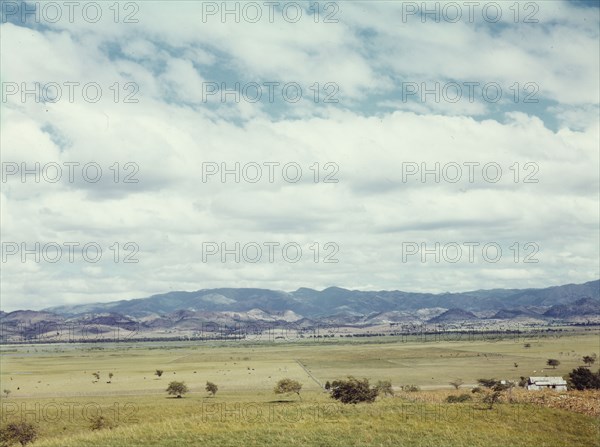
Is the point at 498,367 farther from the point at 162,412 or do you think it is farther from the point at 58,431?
the point at 58,431

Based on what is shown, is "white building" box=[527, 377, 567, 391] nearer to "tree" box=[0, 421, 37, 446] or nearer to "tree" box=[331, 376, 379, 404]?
"tree" box=[331, 376, 379, 404]

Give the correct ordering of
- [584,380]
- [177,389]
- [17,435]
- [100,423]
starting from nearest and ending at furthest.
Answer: [17,435], [100,423], [584,380], [177,389]

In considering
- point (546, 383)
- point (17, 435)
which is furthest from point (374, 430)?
point (546, 383)

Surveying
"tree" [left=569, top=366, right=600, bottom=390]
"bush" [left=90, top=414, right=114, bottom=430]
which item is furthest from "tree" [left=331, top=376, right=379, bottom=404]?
"tree" [left=569, top=366, right=600, bottom=390]

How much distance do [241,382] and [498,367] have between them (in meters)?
78.1

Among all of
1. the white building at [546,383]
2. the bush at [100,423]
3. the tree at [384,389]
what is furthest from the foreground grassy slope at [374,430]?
the white building at [546,383]

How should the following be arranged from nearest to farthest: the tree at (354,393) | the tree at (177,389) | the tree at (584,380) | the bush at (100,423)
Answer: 1. the bush at (100,423)
2. the tree at (354,393)
3. the tree at (584,380)
4. the tree at (177,389)

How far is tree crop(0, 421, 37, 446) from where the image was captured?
199ft

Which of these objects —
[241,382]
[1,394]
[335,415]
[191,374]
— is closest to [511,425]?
[335,415]

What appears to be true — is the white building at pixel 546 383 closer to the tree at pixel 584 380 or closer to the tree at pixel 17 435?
the tree at pixel 584 380

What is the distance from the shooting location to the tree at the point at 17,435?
6066 centimetres

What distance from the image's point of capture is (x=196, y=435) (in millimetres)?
42625

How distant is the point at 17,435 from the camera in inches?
2415

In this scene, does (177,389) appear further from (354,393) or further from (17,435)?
(17,435)
